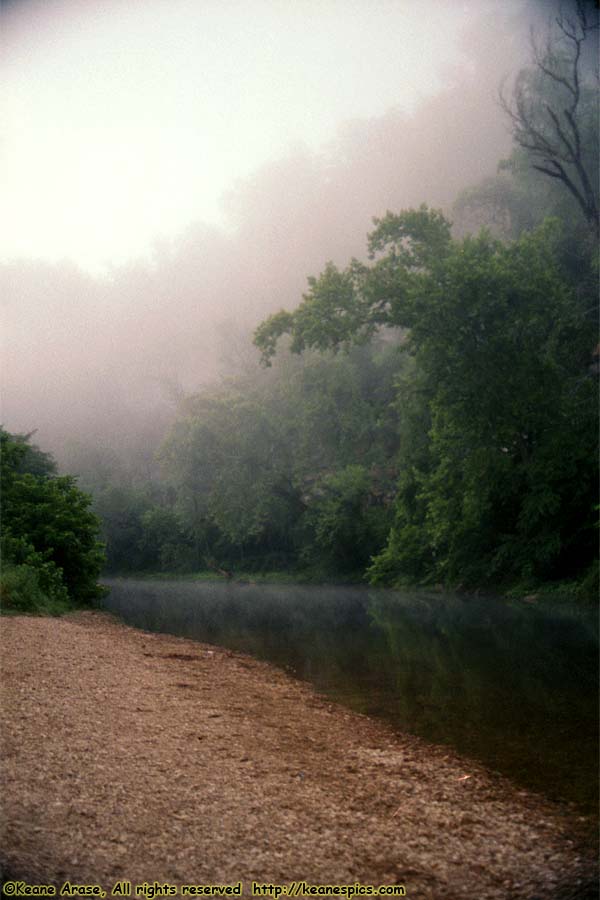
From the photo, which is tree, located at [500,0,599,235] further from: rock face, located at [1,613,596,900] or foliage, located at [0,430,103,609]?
rock face, located at [1,613,596,900]

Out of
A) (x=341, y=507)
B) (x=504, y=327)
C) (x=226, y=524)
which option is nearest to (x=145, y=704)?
(x=504, y=327)

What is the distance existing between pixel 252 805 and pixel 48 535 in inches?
717

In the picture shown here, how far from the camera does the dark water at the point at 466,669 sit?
22.3ft

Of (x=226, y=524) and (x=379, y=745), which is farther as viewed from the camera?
(x=226, y=524)

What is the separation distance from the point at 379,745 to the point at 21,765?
3.51 meters

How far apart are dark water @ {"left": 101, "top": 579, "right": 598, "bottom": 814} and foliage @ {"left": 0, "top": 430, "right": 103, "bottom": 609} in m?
2.34

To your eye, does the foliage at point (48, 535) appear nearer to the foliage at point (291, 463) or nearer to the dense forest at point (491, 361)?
the dense forest at point (491, 361)

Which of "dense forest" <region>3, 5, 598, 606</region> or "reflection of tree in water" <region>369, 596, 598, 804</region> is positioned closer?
"reflection of tree in water" <region>369, 596, 598, 804</region>

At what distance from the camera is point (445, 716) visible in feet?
27.3

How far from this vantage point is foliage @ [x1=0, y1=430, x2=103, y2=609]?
65.4 feet

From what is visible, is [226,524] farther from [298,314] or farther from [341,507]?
[298,314]

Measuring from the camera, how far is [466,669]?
11492mm

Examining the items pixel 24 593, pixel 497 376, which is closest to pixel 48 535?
pixel 24 593

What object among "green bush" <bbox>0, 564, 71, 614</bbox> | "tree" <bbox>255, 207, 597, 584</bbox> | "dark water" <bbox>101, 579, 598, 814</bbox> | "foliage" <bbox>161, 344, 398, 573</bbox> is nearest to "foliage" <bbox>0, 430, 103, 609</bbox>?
"green bush" <bbox>0, 564, 71, 614</bbox>
